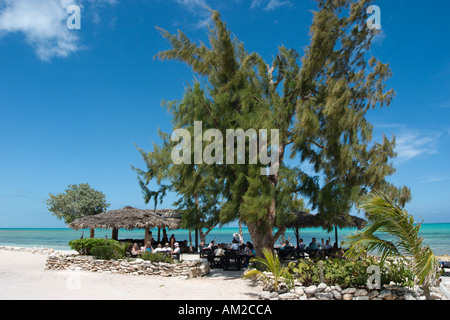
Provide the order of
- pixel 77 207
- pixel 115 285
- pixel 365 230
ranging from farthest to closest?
pixel 77 207
pixel 115 285
pixel 365 230

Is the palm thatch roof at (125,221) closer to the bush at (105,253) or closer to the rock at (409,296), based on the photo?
the bush at (105,253)

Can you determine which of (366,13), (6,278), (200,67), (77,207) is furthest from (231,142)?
(77,207)

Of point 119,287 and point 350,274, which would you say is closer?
point 350,274

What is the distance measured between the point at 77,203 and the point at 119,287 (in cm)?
2399

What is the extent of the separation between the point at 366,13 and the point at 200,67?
21.8 ft

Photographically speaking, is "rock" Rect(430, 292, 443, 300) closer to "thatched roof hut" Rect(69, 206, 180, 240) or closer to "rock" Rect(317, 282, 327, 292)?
"rock" Rect(317, 282, 327, 292)

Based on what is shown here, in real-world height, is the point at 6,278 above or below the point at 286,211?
below

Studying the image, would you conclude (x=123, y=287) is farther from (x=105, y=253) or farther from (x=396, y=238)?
(x=396, y=238)

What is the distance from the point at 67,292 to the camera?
28.8 feet

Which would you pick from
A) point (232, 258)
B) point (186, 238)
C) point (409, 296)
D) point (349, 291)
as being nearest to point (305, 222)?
point (232, 258)

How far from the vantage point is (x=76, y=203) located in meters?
31.1

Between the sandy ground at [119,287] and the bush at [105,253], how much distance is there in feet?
2.57

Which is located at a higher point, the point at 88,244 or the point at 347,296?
the point at 88,244
